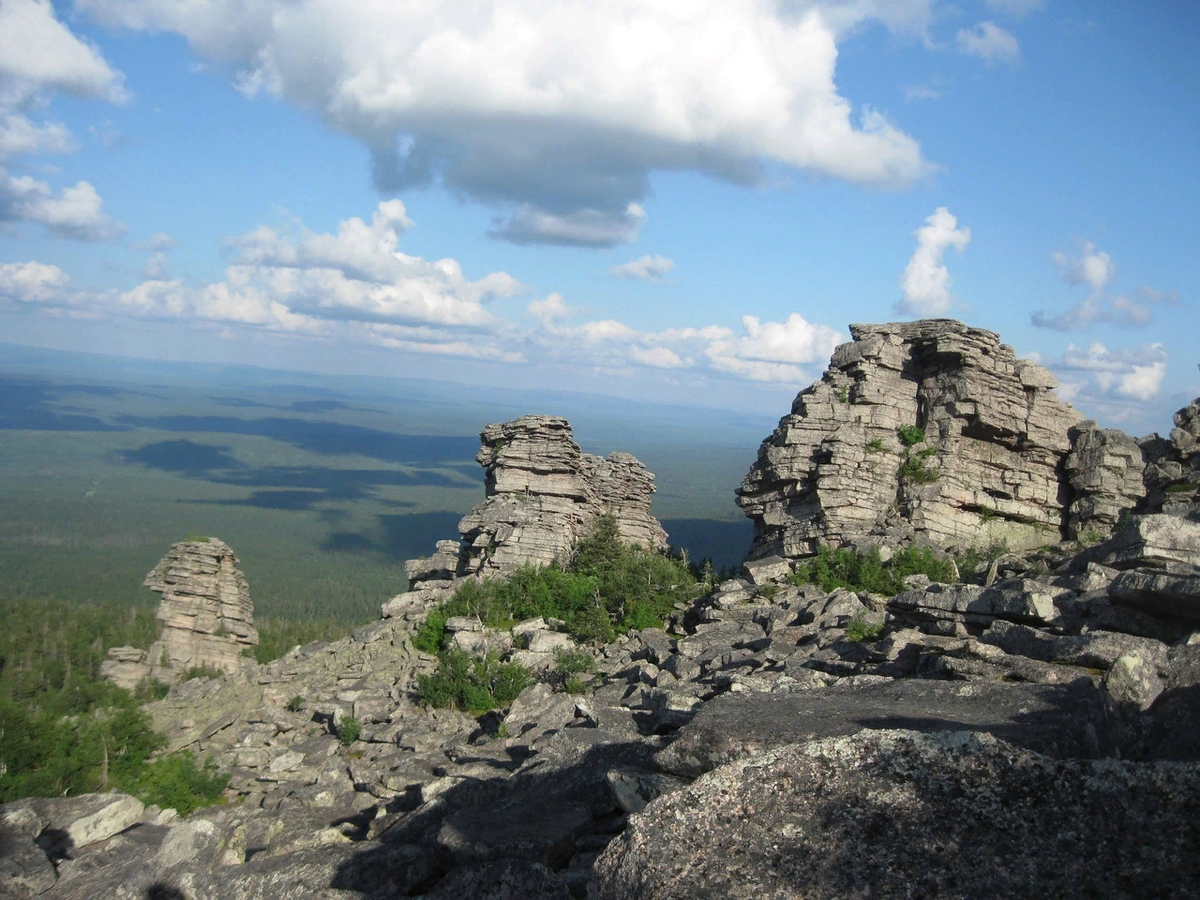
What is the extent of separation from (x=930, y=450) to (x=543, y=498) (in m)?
14.4

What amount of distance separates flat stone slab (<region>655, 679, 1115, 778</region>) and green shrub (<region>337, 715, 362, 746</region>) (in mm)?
12658

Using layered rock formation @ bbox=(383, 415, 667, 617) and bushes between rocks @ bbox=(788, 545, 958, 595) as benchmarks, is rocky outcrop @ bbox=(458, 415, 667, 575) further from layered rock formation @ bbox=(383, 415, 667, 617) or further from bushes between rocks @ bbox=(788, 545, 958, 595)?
bushes between rocks @ bbox=(788, 545, 958, 595)

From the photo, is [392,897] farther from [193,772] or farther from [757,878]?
[193,772]

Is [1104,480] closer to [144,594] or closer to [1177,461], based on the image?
[1177,461]

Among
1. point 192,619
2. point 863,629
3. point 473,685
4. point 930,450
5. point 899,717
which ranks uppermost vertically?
point 930,450

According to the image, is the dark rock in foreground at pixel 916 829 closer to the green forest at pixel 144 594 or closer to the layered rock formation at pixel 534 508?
the green forest at pixel 144 594

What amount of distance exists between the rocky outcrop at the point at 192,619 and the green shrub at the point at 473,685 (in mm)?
16254

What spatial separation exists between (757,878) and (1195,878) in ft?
6.31

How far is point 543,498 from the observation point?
32750 millimetres

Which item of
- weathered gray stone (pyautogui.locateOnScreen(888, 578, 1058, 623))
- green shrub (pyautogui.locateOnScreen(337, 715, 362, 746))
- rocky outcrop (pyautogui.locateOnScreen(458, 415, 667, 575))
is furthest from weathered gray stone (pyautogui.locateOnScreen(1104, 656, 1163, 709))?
rocky outcrop (pyautogui.locateOnScreen(458, 415, 667, 575))

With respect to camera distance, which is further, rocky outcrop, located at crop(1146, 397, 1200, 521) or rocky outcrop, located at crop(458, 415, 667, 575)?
rocky outcrop, located at crop(458, 415, 667, 575)

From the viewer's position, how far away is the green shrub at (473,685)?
20.9 metres

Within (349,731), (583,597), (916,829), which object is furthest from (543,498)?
(916,829)

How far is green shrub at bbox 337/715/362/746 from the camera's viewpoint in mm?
20203
